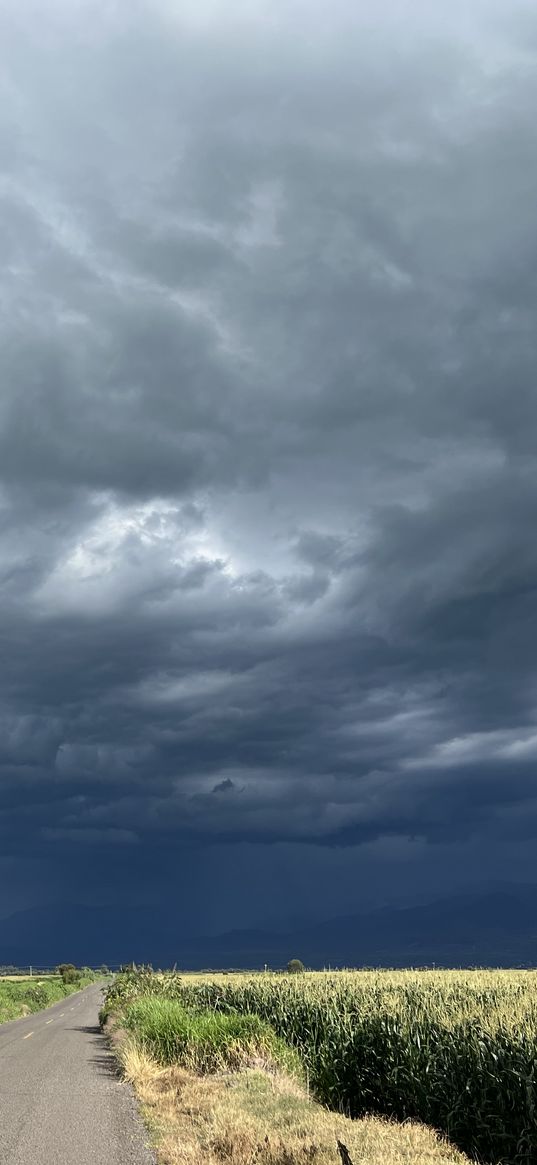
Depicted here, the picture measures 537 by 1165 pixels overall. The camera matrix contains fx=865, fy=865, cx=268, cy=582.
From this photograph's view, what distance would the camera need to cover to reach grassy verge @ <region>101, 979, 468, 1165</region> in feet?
39.9

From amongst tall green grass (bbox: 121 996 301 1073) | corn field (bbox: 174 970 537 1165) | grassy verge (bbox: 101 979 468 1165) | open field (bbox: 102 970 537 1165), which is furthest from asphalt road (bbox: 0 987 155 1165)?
corn field (bbox: 174 970 537 1165)

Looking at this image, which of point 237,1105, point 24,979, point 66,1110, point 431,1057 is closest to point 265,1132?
point 237,1105

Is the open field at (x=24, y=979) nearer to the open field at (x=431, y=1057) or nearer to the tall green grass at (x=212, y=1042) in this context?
the tall green grass at (x=212, y=1042)

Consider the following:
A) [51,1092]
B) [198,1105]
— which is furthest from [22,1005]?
[198,1105]

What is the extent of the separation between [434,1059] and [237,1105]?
196 inches

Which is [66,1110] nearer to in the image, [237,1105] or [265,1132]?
[237,1105]

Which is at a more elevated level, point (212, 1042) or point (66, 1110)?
point (212, 1042)

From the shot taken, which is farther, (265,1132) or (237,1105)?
(237,1105)

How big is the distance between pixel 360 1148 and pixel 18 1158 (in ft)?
18.6

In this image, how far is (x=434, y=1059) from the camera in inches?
734

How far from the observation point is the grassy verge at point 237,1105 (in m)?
12.1

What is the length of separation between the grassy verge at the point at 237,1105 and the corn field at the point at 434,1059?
122 centimetres

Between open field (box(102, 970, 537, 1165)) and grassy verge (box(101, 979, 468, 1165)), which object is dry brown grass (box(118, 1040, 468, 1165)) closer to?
grassy verge (box(101, 979, 468, 1165))

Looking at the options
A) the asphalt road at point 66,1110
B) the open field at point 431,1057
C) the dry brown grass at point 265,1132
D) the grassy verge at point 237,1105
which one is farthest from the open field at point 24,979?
the dry brown grass at point 265,1132
